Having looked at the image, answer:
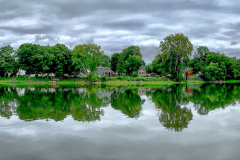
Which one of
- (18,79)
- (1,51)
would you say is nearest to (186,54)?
(18,79)

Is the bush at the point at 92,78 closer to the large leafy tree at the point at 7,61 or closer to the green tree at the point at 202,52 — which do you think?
the large leafy tree at the point at 7,61

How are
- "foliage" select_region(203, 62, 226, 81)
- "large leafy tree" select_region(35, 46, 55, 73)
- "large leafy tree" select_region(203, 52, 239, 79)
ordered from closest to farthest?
"large leafy tree" select_region(35, 46, 55, 73) < "foliage" select_region(203, 62, 226, 81) < "large leafy tree" select_region(203, 52, 239, 79)

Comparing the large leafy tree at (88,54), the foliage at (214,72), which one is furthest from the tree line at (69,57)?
the foliage at (214,72)

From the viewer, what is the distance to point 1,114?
50.5 ft

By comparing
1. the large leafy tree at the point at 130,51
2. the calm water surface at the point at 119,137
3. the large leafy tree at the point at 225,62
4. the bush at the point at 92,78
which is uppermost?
the large leafy tree at the point at 130,51

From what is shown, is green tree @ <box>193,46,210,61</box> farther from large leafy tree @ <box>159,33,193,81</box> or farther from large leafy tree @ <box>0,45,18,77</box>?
large leafy tree @ <box>0,45,18,77</box>

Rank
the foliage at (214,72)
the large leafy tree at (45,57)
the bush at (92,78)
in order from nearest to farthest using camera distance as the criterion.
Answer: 1. the large leafy tree at (45,57)
2. the bush at (92,78)
3. the foliage at (214,72)

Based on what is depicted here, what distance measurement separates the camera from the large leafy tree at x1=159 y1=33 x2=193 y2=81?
71.3 metres

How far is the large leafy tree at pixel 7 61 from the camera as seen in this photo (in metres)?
74.9

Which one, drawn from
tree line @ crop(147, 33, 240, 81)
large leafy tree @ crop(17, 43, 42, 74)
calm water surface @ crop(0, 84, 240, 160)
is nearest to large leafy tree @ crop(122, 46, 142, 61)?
tree line @ crop(147, 33, 240, 81)

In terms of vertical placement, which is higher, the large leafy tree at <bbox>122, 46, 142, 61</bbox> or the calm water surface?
the large leafy tree at <bbox>122, 46, 142, 61</bbox>

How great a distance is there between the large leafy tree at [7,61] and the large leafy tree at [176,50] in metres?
51.2

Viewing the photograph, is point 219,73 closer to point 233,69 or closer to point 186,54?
point 233,69

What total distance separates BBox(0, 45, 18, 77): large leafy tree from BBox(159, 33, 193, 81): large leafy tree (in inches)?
2014
